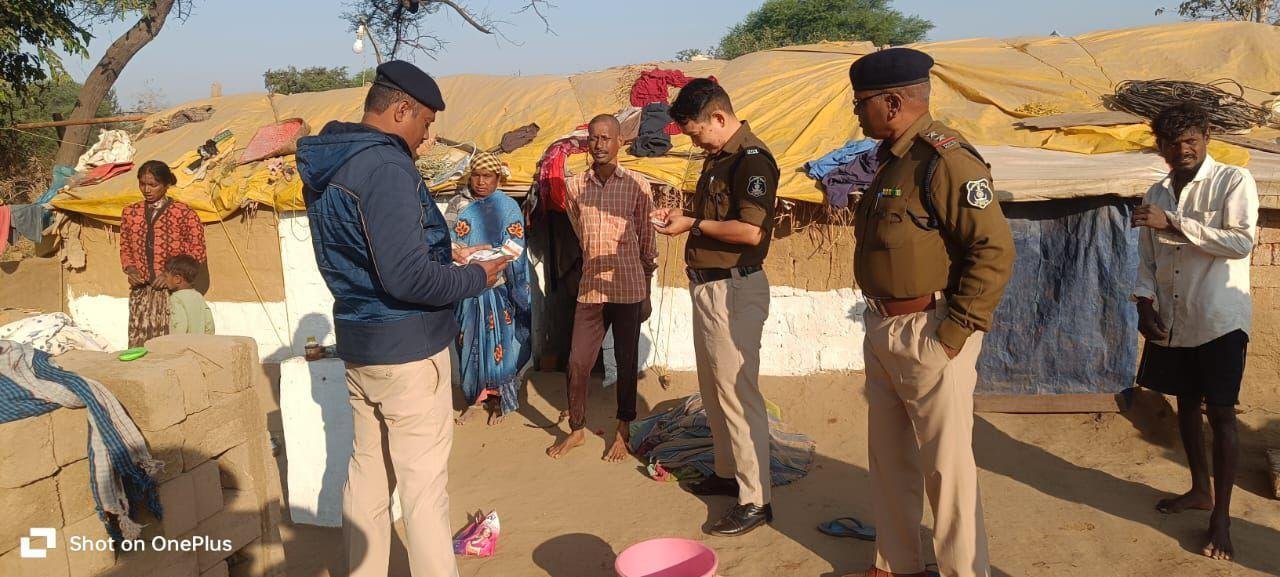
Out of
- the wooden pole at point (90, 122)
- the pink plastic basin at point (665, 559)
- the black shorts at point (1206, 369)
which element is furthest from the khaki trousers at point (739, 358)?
the wooden pole at point (90, 122)

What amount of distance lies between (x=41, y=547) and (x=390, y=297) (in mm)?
1237

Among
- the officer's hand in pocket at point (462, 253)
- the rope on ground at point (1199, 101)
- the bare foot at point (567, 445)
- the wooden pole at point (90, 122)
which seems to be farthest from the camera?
the wooden pole at point (90, 122)

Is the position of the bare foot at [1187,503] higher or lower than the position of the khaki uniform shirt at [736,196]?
lower

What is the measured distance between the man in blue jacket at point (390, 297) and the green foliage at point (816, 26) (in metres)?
19.9

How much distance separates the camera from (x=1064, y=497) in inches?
161

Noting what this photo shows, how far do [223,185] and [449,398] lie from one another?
5.28m

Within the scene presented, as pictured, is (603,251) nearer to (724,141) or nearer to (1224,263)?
(724,141)

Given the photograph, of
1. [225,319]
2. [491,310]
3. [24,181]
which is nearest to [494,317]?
[491,310]

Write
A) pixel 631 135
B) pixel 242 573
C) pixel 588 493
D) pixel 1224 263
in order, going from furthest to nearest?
1. pixel 631 135
2. pixel 588 493
3. pixel 1224 263
4. pixel 242 573

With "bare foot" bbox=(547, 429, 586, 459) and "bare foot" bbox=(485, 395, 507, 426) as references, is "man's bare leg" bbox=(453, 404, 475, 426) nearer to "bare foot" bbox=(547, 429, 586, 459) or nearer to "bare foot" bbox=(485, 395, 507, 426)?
"bare foot" bbox=(485, 395, 507, 426)

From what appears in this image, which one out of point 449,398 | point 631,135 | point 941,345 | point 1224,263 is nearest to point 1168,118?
point 1224,263

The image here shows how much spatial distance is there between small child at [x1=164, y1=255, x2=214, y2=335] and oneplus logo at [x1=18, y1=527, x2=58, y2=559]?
2.74 m

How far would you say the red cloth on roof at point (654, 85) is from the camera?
23.8 ft

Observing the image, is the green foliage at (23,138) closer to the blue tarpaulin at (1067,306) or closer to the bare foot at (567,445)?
the bare foot at (567,445)
